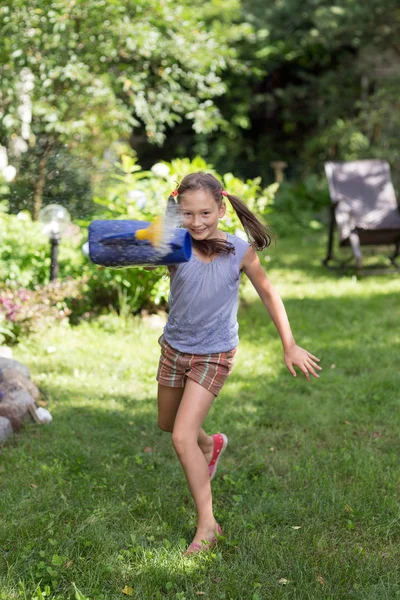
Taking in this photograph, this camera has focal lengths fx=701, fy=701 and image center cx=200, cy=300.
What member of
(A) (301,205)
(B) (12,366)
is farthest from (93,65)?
(A) (301,205)

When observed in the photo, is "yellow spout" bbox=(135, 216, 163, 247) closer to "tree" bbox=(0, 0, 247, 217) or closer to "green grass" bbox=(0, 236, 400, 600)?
"green grass" bbox=(0, 236, 400, 600)

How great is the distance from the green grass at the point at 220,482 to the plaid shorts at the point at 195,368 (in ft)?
1.93

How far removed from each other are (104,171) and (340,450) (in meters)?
3.40

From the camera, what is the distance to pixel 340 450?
346cm

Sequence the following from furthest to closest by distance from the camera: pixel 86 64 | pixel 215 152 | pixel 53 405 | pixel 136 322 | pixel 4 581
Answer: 1. pixel 215 152
2. pixel 86 64
3. pixel 136 322
4. pixel 53 405
5. pixel 4 581

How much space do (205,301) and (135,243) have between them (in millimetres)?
519

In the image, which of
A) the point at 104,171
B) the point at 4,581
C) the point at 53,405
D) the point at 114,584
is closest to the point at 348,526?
the point at 114,584

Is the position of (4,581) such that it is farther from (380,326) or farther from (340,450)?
(380,326)

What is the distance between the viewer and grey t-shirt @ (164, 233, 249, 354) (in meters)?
2.61

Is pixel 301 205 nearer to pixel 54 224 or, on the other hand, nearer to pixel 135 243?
pixel 54 224

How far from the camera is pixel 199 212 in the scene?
2.50 metres

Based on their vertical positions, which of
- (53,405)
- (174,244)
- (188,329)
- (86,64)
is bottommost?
(53,405)

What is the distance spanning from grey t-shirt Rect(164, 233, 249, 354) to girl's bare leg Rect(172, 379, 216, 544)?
164mm

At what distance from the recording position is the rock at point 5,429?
3.49m
